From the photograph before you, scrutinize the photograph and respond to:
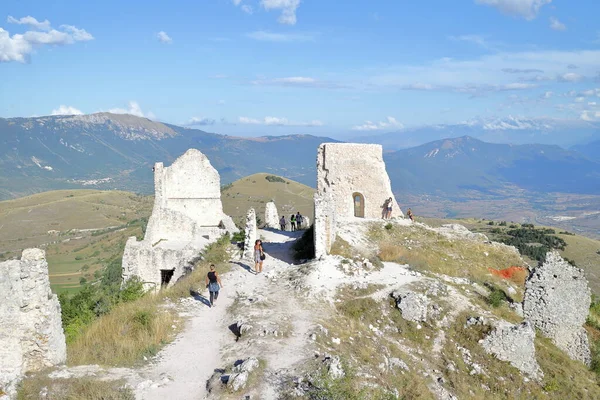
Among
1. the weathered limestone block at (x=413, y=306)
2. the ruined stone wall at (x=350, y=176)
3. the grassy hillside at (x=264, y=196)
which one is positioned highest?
the ruined stone wall at (x=350, y=176)

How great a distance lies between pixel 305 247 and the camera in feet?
73.7

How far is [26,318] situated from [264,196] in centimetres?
10455

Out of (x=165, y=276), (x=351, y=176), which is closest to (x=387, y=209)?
(x=351, y=176)

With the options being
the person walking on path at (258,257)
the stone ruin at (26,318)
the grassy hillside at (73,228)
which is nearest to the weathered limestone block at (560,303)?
the person walking on path at (258,257)

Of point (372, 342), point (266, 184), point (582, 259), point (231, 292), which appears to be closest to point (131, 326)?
point (231, 292)

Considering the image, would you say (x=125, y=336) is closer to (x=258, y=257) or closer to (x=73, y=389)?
(x=73, y=389)

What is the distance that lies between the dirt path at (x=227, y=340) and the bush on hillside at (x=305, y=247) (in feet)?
7.99

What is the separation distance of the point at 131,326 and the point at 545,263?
13.7m

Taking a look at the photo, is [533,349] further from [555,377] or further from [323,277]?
[323,277]

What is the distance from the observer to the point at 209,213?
30.7 metres

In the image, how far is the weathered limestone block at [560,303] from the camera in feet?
57.3

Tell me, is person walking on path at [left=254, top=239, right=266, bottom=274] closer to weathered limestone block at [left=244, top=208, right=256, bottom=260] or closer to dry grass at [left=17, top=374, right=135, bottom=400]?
weathered limestone block at [left=244, top=208, right=256, bottom=260]

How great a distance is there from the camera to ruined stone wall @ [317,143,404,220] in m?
29.3

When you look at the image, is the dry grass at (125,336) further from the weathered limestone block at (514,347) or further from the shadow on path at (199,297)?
the weathered limestone block at (514,347)
